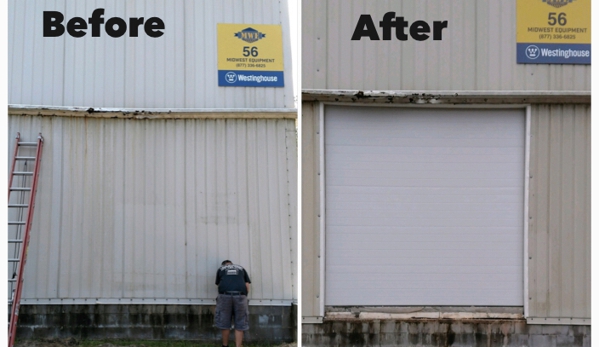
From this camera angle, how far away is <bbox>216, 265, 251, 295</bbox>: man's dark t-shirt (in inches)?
359

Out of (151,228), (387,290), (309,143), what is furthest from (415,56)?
(151,228)

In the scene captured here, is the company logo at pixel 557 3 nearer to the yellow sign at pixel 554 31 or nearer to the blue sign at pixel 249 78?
the yellow sign at pixel 554 31

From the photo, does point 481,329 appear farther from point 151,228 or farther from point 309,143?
point 151,228

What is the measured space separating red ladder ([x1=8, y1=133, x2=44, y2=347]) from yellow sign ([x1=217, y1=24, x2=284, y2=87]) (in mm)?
2649

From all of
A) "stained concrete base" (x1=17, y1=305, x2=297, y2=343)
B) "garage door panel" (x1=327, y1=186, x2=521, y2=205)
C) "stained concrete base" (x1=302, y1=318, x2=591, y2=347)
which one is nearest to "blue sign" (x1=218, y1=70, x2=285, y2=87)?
"garage door panel" (x1=327, y1=186, x2=521, y2=205)

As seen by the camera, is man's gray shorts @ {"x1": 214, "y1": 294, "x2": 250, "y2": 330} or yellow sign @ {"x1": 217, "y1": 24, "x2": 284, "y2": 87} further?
yellow sign @ {"x1": 217, "y1": 24, "x2": 284, "y2": 87}

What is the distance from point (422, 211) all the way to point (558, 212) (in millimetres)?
1612

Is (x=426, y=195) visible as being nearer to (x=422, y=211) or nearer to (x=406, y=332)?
(x=422, y=211)

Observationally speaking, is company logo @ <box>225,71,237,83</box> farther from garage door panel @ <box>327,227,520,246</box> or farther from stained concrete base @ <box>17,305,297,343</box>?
stained concrete base @ <box>17,305,297,343</box>

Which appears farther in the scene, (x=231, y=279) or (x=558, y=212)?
(x=231, y=279)

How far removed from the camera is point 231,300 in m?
9.19

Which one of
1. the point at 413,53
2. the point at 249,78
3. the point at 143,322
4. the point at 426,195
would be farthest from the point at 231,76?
the point at 143,322

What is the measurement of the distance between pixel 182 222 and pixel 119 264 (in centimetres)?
100

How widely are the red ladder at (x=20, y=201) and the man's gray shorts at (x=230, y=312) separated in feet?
8.15
